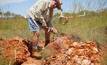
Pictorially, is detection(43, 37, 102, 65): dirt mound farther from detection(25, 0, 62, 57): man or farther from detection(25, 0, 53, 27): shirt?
detection(25, 0, 53, 27): shirt

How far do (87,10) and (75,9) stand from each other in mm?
572

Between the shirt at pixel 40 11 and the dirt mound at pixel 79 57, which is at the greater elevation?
the shirt at pixel 40 11

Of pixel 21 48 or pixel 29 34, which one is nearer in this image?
pixel 21 48

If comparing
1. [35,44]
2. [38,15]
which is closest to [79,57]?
[35,44]

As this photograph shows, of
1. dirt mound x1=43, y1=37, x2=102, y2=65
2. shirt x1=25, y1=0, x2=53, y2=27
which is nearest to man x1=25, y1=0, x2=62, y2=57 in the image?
shirt x1=25, y1=0, x2=53, y2=27

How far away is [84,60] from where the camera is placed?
1.74 metres

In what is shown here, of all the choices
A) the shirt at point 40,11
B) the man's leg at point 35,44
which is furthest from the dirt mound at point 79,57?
the shirt at point 40,11

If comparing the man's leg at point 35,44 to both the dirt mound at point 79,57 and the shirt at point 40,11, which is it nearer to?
the shirt at point 40,11

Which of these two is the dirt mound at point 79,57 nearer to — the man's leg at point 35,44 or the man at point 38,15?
the man's leg at point 35,44

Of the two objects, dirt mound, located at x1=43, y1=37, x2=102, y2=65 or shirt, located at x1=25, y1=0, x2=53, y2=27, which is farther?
shirt, located at x1=25, y1=0, x2=53, y2=27

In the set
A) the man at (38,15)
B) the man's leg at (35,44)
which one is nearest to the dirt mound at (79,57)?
the man's leg at (35,44)

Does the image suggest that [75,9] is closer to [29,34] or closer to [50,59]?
[29,34]

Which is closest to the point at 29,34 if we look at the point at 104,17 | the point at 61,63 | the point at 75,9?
the point at 75,9

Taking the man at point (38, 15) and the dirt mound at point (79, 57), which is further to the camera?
the man at point (38, 15)
